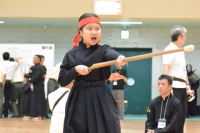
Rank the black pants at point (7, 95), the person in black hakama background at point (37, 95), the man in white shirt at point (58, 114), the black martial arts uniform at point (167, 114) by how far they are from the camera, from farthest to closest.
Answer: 1. the black pants at point (7, 95)
2. the person in black hakama background at point (37, 95)
3. the black martial arts uniform at point (167, 114)
4. the man in white shirt at point (58, 114)

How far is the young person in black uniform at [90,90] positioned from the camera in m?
3.15

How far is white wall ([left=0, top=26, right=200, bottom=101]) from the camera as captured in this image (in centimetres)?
1503

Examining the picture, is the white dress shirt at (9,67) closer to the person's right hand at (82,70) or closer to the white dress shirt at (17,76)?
the white dress shirt at (17,76)

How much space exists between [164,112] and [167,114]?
5 cm

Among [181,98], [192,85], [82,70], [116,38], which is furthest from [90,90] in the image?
[116,38]

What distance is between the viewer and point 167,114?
5.81 m

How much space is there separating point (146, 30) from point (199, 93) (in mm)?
2975

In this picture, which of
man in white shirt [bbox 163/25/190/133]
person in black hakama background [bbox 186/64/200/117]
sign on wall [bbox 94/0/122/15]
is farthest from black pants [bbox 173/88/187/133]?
person in black hakama background [bbox 186/64/200/117]

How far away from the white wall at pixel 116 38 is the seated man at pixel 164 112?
361 inches

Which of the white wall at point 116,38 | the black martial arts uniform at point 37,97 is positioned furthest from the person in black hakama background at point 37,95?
the white wall at point 116,38

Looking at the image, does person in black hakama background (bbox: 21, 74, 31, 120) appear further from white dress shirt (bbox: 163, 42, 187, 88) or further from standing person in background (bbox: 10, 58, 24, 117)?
white dress shirt (bbox: 163, 42, 187, 88)

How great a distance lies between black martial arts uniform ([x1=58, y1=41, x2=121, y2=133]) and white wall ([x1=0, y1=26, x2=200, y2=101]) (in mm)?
11962

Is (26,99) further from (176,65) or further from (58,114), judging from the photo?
(58,114)

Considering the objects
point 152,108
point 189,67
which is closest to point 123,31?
point 189,67
